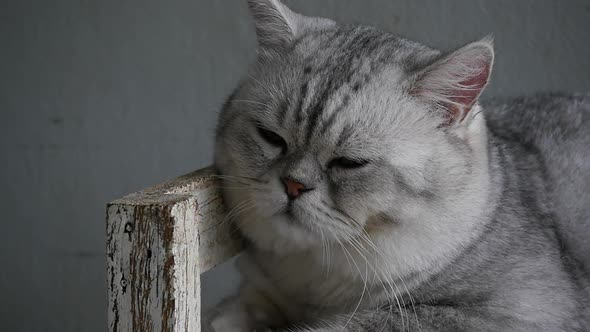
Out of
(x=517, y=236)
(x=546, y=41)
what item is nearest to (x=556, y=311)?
(x=517, y=236)

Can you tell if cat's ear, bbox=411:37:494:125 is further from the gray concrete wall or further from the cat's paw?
the gray concrete wall

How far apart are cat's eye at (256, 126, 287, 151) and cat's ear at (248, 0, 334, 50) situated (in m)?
0.21

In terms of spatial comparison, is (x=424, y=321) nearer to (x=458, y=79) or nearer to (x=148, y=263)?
(x=458, y=79)

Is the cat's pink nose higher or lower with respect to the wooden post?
higher

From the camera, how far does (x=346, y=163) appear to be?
1249 millimetres

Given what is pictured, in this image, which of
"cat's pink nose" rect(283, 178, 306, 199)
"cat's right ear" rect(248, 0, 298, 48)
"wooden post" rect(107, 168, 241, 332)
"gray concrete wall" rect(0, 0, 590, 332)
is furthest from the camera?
"gray concrete wall" rect(0, 0, 590, 332)

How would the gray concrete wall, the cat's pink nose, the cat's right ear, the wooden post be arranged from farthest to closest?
the gray concrete wall → the cat's right ear → the cat's pink nose → the wooden post

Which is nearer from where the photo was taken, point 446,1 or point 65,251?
point 446,1

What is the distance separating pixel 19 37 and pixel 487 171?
167 centimetres

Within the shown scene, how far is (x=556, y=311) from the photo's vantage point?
1404mm

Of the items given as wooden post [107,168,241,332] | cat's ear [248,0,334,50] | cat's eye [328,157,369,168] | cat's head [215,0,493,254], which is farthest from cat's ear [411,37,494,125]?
wooden post [107,168,241,332]

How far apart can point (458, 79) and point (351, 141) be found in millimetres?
213

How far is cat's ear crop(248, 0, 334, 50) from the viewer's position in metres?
1.43

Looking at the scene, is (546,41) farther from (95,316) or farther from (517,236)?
(95,316)
